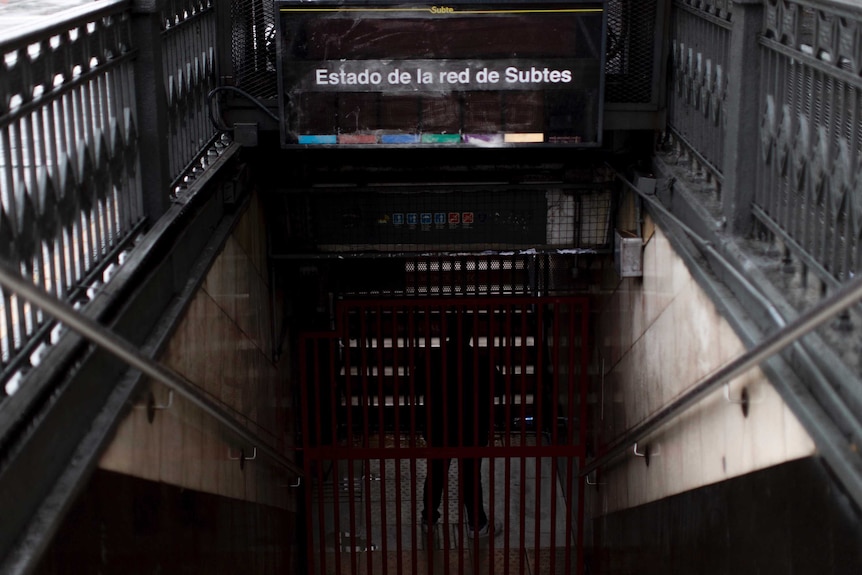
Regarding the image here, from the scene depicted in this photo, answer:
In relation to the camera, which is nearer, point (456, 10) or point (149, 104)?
point (149, 104)

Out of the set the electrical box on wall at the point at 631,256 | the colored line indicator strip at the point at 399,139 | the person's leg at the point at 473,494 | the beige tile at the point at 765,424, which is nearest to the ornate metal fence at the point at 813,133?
the beige tile at the point at 765,424

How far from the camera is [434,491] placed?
24.5 ft

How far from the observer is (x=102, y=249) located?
3527 mm

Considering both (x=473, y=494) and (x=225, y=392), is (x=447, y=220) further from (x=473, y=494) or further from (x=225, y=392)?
(x=225, y=392)

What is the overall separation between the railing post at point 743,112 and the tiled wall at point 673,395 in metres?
0.36

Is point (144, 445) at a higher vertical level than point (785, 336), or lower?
lower

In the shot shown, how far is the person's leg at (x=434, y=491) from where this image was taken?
714 centimetres

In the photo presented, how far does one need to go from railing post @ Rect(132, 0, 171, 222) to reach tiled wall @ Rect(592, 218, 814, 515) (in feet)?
6.99

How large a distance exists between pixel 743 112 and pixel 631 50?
1.86m

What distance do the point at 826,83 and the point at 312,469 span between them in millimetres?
5355

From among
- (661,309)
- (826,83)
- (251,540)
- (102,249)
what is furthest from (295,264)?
(826,83)

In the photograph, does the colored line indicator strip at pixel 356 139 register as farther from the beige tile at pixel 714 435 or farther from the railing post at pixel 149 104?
the beige tile at pixel 714 435

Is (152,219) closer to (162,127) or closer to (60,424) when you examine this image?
(162,127)

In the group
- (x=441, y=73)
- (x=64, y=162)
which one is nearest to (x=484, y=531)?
(x=441, y=73)
